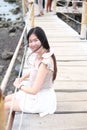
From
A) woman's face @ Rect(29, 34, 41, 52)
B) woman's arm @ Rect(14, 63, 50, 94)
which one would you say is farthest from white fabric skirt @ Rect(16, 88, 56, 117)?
woman's face @ Rect(29, 34, 41, 52)

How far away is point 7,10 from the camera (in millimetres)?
23984

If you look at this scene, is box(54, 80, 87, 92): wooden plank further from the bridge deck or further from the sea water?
the sea water

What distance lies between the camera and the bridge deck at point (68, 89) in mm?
2998

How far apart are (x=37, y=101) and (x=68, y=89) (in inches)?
42.2

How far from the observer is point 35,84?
9.25 ft

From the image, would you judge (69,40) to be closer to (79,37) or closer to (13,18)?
(79,37)

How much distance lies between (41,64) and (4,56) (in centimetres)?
1047

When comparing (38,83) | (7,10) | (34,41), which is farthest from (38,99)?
(7,10)

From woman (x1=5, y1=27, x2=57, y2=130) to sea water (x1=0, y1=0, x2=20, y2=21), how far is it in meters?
19.1

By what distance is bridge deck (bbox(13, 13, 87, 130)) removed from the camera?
2998mm

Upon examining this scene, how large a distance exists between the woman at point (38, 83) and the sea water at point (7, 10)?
1905cm

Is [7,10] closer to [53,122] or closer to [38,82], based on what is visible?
[53,122]

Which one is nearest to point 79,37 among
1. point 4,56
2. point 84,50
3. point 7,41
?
point 84,50

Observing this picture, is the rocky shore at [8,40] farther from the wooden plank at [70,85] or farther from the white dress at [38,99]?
the white dress at [38,99]
